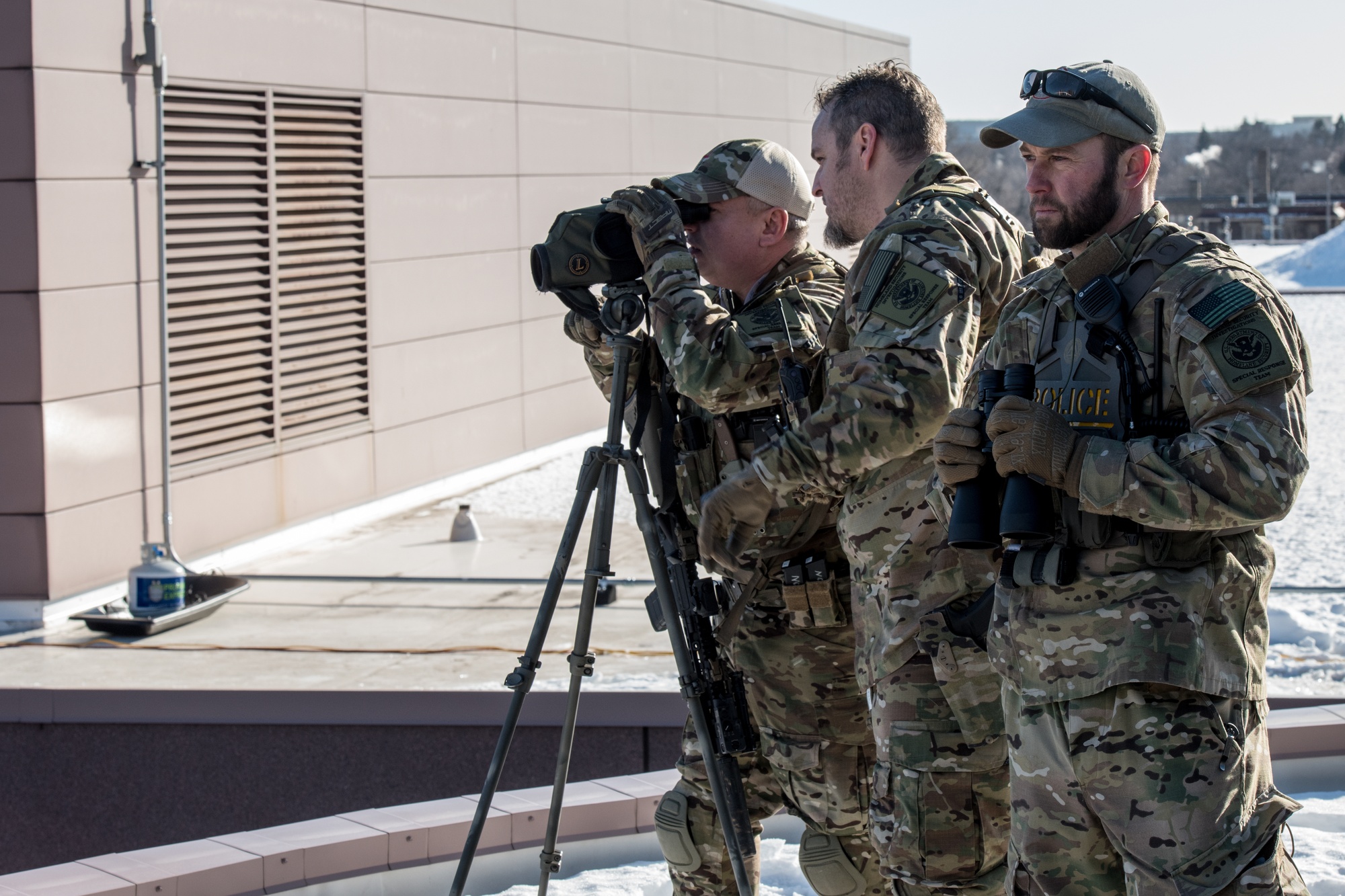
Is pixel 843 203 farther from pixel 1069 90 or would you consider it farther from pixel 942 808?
pixel 942 808

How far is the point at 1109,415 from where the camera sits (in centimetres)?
230

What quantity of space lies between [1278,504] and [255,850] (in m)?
2.66

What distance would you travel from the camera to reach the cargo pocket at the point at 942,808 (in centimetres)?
268

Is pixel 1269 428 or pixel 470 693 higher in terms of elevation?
→ pixel 1269 428

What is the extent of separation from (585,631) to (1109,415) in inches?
49.1

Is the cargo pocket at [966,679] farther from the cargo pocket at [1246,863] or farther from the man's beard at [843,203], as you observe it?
the man's beard at [843,203]

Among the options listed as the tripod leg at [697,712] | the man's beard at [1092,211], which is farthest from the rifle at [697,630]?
the man's beard at [1092,211]

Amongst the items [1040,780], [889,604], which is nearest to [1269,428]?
[1040,780]

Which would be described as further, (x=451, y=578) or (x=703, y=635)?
(x=451, y=578)

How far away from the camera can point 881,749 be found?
2.77m

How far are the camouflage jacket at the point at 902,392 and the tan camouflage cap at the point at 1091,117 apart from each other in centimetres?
31

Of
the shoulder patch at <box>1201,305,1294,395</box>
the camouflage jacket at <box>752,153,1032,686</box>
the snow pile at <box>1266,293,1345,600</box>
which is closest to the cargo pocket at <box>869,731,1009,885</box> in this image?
the camouflage jacket at <box>752,153,1032,686</box>

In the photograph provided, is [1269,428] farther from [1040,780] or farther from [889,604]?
[889,604]

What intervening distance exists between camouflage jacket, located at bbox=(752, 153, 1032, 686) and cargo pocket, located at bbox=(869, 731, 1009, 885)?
0.57 feet
